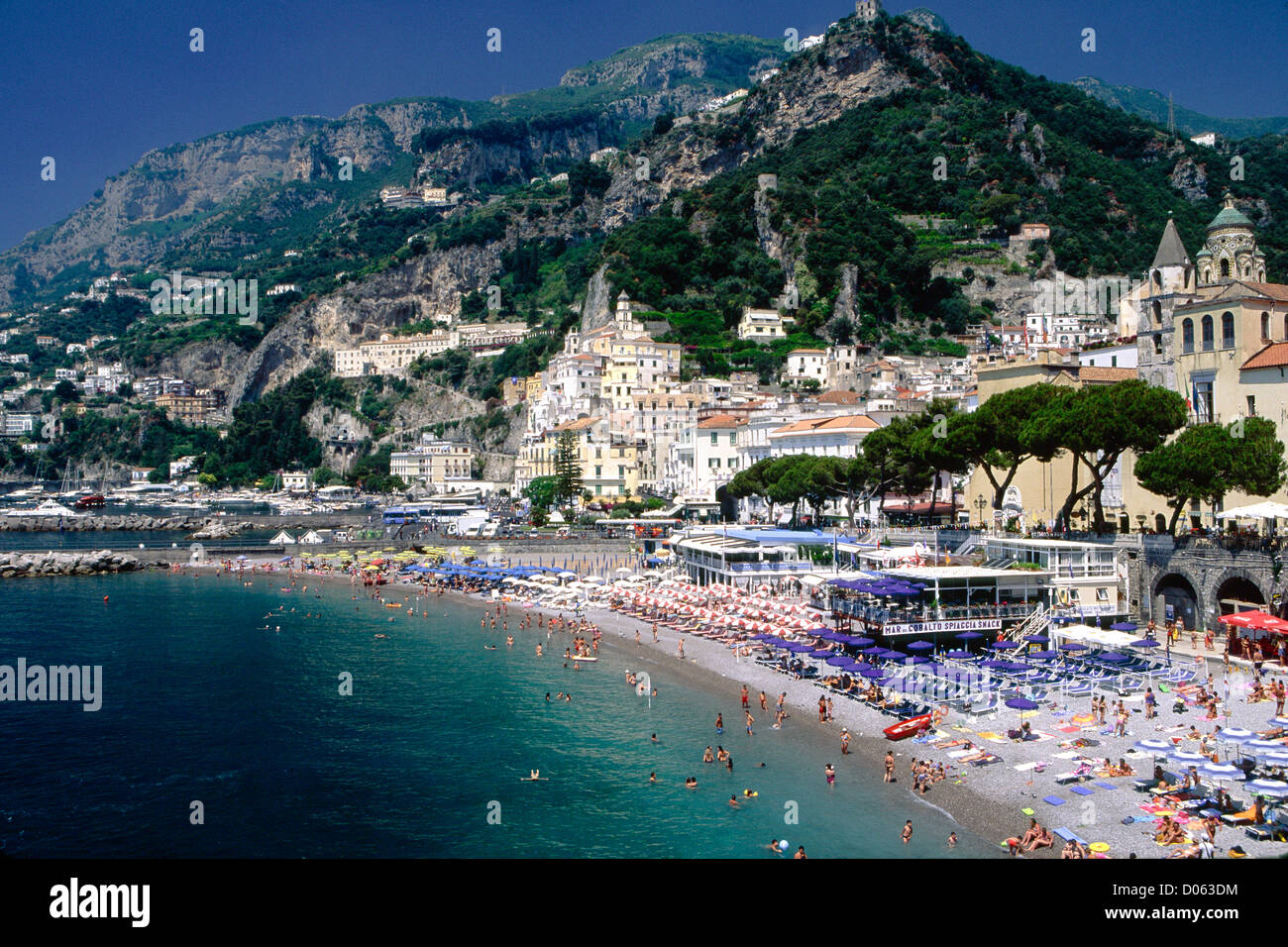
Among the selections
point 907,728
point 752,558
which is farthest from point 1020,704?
point 752,558

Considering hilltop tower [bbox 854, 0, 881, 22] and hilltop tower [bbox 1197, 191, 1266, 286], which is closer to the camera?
hilltop tower [bbox 1197, 191, 1266, 286]

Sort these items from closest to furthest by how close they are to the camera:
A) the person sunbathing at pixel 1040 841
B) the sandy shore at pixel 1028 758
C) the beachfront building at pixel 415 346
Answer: the person sunbathing at pixel 1040 841, the sandy shore at pixel 1028 758, the beachfront building at pixel 415 346

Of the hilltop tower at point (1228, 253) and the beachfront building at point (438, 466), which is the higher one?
the hilltop tower at point (1228, 253)

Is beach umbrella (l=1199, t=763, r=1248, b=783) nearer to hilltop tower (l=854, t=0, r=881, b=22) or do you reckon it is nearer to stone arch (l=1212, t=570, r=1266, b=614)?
stone arch (l=1212, t=570, r=1266, b=614)

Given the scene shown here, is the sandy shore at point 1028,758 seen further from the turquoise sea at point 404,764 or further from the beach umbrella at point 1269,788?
the beach umbrella at point 1269,788

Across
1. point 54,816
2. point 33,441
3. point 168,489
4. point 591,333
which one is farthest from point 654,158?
point 54,816

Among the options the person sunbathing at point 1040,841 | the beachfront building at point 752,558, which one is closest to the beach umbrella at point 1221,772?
the person sunbathing at point 1040,841

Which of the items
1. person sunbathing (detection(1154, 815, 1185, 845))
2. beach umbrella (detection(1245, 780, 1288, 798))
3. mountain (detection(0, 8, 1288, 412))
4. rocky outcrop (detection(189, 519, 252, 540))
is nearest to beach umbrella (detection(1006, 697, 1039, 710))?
person sunbathing (detection(1154, 815, 1185, 845))
